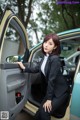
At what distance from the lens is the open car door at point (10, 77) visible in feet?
11.0

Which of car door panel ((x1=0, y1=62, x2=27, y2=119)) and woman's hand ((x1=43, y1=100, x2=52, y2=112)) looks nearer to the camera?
car door panel ((x1=0, y1=62, x2=27, y2=119))

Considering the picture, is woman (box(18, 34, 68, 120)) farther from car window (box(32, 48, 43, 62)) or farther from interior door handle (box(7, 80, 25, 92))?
car window (box(32, 48, 43, 62))

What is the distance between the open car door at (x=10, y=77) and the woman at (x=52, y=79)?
0.34 m

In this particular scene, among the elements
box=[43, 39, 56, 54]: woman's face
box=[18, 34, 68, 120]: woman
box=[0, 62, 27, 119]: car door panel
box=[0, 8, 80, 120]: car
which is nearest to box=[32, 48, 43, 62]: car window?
box=[0, 8, 80, 120]: car

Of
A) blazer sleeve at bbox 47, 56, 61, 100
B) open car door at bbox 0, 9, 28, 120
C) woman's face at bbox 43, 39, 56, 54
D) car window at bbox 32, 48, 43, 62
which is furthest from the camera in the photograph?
car window at bbox 32, 48, 43, 62

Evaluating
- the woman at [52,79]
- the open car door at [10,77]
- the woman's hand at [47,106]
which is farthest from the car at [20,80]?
the woman's hand at [47,106]

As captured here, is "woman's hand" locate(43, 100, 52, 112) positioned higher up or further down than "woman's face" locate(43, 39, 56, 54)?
further down

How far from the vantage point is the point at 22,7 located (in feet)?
59.4

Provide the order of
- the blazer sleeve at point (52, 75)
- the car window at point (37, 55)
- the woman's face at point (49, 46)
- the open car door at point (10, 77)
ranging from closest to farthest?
1. the open car door at point (10, 77)
2. the blazer sleeve at point (52, 75)
3. the woman's face at point (49, 46)
4. the car window at point (37, 55)

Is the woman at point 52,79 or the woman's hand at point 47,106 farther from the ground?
the woman at point 52,79

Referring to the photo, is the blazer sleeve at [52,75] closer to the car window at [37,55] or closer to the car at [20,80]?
the car at [20,80]

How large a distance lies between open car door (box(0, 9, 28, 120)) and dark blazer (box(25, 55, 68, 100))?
1.22 ft

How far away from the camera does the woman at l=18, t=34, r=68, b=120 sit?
3.52m

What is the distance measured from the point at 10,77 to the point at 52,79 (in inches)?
20.7
